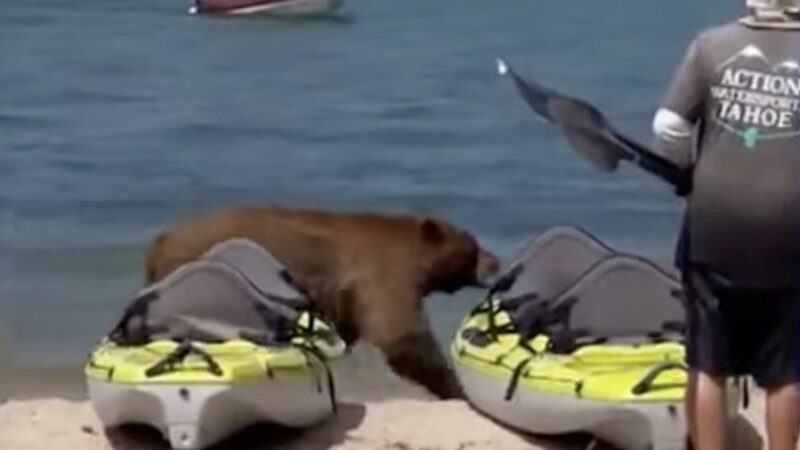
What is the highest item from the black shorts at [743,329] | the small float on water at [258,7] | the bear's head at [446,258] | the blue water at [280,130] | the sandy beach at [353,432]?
the black shorts at [743,329]

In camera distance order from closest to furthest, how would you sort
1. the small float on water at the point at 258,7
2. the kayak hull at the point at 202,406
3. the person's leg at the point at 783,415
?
the person's leg at the point at 783,415, the kayak hull at the point at 202,406, the small float on water at the point at 258,7

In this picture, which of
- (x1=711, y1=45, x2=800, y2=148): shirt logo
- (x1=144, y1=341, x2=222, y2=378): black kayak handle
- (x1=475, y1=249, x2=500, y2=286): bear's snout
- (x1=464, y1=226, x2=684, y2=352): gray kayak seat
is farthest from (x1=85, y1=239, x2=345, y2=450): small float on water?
(x1=711, y1=45, x2=800, y2=148): shirt logo

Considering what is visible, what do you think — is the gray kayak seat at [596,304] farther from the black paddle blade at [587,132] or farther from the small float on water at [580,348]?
the black paddle blade at [587,132]

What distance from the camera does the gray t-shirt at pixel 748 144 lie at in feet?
21.4

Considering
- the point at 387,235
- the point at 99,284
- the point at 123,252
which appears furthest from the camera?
the point at 123,252

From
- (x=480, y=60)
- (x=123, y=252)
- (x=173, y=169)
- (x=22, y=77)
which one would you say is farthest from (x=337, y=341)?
(x=480, y=60)

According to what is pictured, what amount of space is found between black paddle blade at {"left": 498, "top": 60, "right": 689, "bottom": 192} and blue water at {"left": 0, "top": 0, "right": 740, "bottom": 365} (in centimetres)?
316

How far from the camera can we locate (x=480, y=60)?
979 inches

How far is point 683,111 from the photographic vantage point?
657cm

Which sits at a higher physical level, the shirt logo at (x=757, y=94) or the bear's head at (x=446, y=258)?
the shirt logo at (x=757, y=94)

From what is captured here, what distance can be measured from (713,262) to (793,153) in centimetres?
34

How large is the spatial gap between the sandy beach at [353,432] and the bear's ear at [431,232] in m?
0.67

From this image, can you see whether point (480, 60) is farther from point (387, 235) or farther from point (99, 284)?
point (387, 235)

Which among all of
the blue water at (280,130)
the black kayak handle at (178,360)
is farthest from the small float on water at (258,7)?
the black kayak handle at (178,360)
